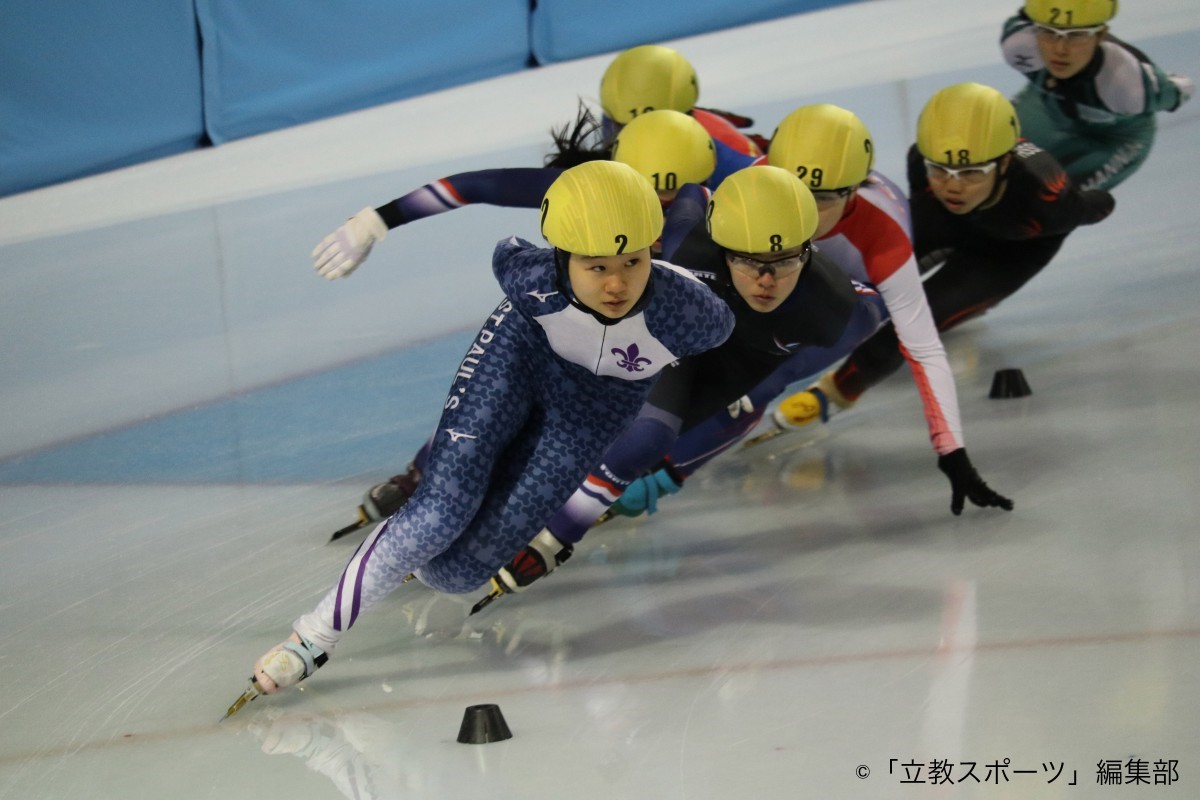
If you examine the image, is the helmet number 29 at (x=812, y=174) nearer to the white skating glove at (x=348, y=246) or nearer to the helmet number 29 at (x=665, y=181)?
the helmet number 29 at (x=665, y=181)

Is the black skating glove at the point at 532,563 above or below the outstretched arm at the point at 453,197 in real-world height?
below

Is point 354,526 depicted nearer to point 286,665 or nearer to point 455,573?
point 455,573

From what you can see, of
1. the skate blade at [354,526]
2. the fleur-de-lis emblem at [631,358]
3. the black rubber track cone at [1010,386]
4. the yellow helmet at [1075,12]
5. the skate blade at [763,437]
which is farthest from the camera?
the yellow helmet at [1075,12]

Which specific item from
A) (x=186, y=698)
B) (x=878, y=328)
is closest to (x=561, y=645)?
(x=186, y=698)

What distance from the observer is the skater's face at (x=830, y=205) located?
4.20m

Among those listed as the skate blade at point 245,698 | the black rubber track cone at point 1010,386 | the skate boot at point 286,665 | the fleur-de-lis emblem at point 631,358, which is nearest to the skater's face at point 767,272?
the fleur-de-lis emblem at point 631,358

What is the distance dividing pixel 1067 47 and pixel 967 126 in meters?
1.35

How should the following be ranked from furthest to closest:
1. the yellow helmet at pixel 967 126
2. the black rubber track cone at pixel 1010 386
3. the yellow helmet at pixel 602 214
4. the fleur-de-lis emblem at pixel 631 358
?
the black rubber track cone at pixel 1010 386 < the yellow helmet at pixel 967 126 < the fleur-de-lis emblem at pixel 631 358 < the yellow helmet at pixel 602 214

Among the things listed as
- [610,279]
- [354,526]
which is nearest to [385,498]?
[354,526]

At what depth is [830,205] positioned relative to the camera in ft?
13.8

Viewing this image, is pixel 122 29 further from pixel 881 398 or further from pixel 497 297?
pixel 881 398

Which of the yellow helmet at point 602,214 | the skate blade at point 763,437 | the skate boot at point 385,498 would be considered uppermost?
the yellow helmet at point 602,214

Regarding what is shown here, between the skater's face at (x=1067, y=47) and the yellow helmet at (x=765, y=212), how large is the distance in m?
2.38

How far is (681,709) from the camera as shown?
316cm
